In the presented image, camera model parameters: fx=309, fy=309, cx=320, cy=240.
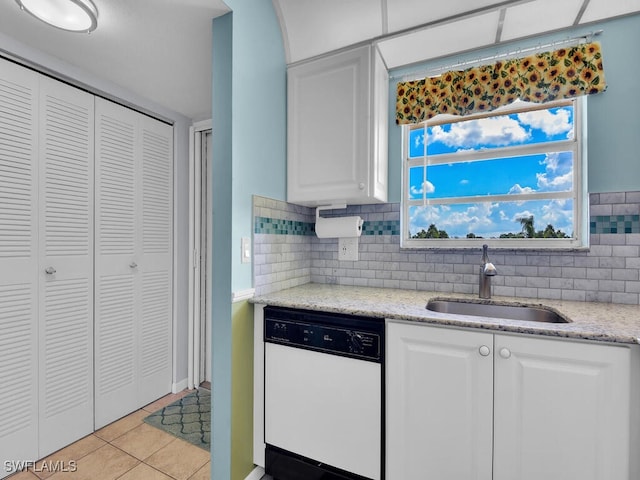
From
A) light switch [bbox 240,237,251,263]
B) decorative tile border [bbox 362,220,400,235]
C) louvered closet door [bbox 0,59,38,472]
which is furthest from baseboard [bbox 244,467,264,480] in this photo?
decorative tile border [bbox 362,220,400,235]

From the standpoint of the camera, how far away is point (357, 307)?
55.9 inches

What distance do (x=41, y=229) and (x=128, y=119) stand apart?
0.94m

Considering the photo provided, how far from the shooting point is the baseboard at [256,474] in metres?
1.60

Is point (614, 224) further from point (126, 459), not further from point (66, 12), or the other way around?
point (126, 459)

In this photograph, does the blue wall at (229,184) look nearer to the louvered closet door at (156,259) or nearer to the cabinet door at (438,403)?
the cabinet door at (438,403)

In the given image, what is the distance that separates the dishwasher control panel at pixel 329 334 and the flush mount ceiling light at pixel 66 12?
5.35 feet

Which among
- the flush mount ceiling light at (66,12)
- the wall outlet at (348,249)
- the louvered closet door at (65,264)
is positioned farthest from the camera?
the wall outlet at (348,249)

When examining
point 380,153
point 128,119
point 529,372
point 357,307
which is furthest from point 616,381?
point 128,119

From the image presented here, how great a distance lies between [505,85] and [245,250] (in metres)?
1.68

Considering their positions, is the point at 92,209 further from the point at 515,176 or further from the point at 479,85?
the point at 515,176

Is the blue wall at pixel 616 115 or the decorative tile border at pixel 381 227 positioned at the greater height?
the blue wall at pixel 616 115

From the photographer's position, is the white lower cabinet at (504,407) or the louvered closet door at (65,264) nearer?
the white lower cabinet at (504,407)

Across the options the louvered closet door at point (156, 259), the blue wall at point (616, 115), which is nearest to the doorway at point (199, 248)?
the louvered closet door at point (156, 259)

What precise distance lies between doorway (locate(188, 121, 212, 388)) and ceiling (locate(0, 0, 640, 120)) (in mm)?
693
